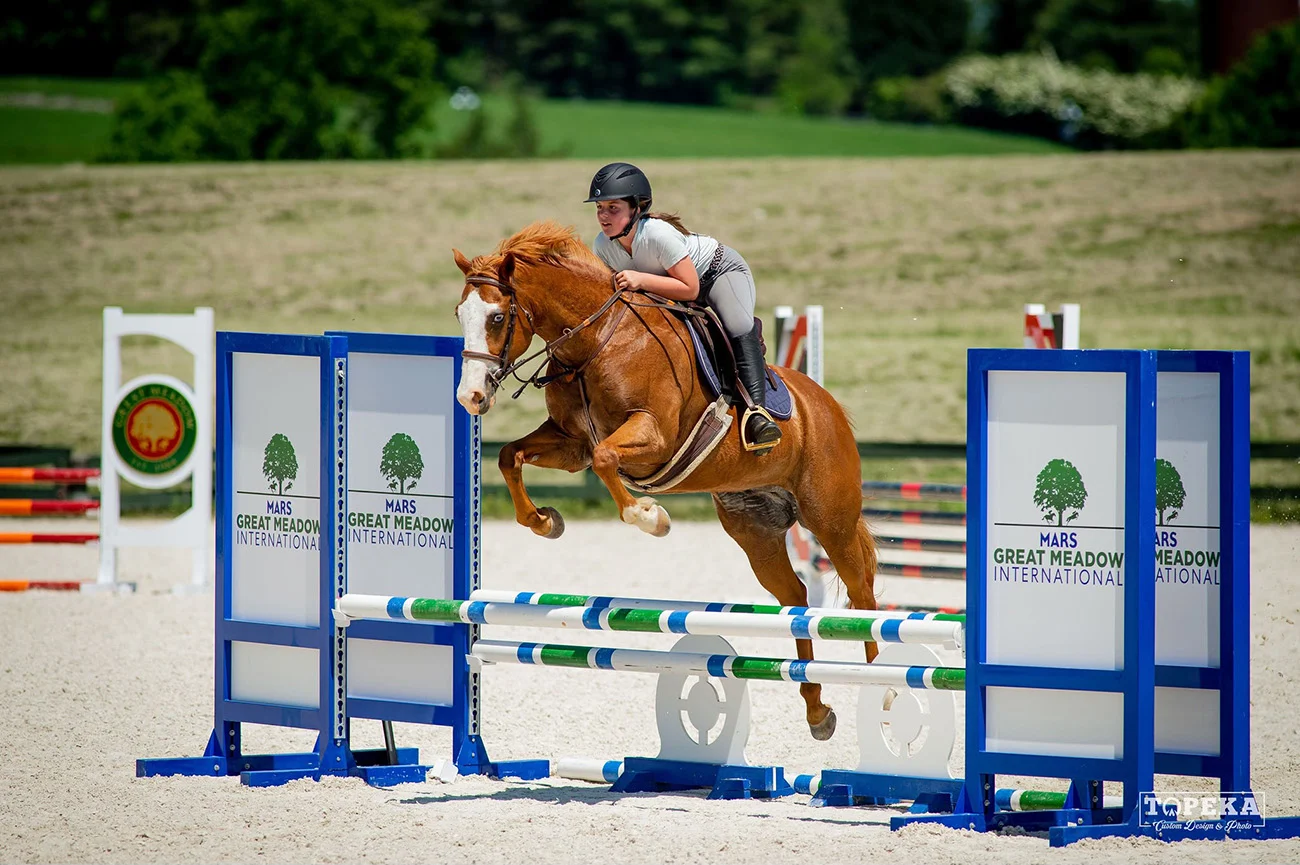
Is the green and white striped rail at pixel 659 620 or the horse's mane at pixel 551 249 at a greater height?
the horse's mane at pixel 551 249

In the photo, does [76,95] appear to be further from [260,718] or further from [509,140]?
[260,718]

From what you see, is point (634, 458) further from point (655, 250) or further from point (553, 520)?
point (655, 250)

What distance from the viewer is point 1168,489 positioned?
4863 mm

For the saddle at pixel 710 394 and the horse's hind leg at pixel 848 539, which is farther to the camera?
the horse's hind leg at pixel 848 539

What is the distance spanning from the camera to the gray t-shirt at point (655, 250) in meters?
5.66

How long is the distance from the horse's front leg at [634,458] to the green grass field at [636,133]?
35.8 metres

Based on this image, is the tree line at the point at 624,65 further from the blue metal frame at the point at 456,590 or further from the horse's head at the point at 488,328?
the horse's head at the point at 488,328

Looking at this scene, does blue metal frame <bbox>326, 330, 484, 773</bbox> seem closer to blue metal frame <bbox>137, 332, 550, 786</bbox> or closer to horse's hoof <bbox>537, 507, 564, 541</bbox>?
blue metal frame <bbox>137, 332, 550, 786</bbox>

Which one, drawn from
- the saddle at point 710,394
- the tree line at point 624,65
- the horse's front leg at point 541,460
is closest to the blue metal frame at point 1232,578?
the saddle at point 710,394

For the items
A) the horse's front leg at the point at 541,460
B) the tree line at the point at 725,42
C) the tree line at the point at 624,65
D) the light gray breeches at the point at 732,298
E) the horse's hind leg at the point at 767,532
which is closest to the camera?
the horse's front leg at the point at 541,460

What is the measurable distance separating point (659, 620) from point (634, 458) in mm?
552

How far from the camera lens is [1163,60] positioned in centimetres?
5328

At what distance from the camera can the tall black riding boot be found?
5672 millimetres

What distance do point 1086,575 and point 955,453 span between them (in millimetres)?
8915
